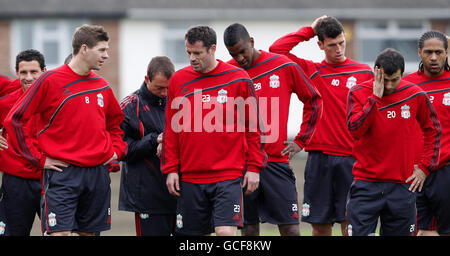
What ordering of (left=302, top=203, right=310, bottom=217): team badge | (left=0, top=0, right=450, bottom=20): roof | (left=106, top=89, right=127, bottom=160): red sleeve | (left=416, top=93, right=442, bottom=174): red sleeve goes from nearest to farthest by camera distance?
(left=416, top=93, right=442, bottom=174): red sleeve, (left=106, top=89, right=127, bottom=160): red sleeve, (left=302, top=203, right=310, bottom=217): team badge, (left=0, top=0, right=450, bottom=20): roof

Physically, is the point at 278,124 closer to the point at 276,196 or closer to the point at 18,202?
the point at 276,196

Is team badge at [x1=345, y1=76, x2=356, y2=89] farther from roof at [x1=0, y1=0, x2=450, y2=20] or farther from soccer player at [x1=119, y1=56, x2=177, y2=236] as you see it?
roof at [x1=0, y1=0, x2=450, y2=20]

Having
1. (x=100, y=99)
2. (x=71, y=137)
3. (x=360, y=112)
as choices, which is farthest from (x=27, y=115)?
(x=360, y=112)

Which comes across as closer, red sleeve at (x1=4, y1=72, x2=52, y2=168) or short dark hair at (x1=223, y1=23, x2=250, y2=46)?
red sleeve at (x1=4, y1=72, x2=52, y2=168)

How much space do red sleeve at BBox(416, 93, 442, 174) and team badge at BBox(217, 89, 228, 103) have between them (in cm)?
189

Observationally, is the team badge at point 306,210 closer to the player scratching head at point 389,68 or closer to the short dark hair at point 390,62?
the player scratching head at point 389,68

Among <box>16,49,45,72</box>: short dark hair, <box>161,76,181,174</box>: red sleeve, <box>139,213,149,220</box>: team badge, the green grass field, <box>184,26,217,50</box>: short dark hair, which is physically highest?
<box>184,26,217,50</box>: short dark hair

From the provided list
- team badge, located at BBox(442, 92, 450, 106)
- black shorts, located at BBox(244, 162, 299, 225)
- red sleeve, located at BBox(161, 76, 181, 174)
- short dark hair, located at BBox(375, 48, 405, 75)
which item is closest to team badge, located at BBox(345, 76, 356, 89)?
team badge, located at BBox(442, 92, 450, 106)

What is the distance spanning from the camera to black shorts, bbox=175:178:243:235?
668cm

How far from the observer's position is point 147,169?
25.7 ft

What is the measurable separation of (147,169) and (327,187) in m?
2.07

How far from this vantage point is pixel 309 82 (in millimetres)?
7738

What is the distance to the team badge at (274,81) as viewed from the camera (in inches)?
300
